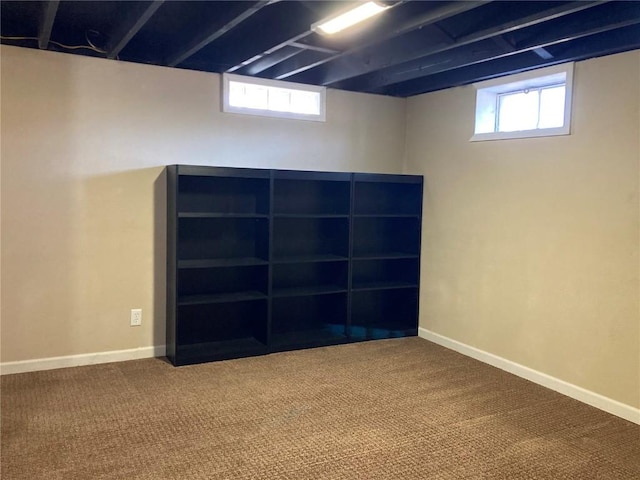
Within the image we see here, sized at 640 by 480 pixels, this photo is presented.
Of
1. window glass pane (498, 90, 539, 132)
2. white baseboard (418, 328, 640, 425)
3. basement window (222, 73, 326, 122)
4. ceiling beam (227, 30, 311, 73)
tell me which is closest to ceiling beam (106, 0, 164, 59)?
ceiling beam (227, 30, 311, 73)

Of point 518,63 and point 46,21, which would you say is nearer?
point 46,21

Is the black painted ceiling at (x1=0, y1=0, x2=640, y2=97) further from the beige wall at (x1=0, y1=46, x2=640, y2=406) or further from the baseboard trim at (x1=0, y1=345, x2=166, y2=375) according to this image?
the baseboard trim at (x1=0, y1=345, x2=166, y2=375)

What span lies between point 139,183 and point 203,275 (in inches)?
34.5

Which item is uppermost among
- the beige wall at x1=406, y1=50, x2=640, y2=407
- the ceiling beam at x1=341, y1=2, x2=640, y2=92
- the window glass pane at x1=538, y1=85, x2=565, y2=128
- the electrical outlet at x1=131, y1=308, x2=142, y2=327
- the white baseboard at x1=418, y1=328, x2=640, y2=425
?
the ceiling beam at x1=341, y1=2, x2=640, y2=92

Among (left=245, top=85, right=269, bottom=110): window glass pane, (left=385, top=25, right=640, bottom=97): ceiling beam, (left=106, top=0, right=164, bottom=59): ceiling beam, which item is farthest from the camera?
(left=245, top=85, right=269, bottom=110): window glass pane

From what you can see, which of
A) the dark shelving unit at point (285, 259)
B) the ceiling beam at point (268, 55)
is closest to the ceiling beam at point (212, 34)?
A: the ceiling beam at point (268, 55)

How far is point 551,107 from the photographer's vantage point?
393cm

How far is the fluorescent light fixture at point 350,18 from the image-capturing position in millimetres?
2637

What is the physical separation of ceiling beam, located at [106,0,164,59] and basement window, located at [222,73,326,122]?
0.89m

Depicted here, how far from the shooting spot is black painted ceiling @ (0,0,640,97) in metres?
2.94

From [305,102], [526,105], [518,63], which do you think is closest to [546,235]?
[526,105]

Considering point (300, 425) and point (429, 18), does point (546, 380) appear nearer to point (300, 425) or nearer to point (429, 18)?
point (300, 425)

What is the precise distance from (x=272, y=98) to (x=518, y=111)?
6.58 ft

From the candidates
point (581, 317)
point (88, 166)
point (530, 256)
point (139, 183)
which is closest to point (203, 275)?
point (139, 183)
